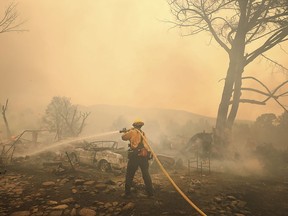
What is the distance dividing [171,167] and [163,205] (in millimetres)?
5931

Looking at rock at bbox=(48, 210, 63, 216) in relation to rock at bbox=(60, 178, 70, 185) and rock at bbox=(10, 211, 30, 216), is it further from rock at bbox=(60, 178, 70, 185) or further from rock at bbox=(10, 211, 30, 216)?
rock at bbox=(60, 178, 70, 185)

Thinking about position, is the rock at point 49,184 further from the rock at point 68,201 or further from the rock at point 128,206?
the rock at point 128,206

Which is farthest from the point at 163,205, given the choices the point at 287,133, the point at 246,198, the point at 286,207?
the point at 287,133

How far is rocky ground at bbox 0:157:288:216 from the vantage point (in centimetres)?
636

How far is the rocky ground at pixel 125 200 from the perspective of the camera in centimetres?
636

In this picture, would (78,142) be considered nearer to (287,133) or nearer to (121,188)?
(121,188)

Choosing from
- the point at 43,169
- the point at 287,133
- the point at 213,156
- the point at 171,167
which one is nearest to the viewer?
the point at 43,169

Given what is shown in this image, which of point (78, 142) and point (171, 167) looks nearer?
point (171, 167)

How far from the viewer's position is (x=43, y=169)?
433 inches

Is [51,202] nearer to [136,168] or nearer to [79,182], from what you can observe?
[79,182]

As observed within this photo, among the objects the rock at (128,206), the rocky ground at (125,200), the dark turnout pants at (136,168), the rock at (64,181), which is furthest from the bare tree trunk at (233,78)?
the rock at (128,206)

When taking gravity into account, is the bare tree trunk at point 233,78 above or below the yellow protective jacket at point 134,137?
above

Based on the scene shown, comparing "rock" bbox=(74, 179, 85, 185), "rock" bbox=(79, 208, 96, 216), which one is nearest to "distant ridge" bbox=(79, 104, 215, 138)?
"rock" bbox=(74, 179, 85, 185)

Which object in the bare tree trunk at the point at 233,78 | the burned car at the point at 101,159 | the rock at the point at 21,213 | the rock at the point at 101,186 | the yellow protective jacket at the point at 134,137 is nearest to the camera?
the rock at the point at 21,213
